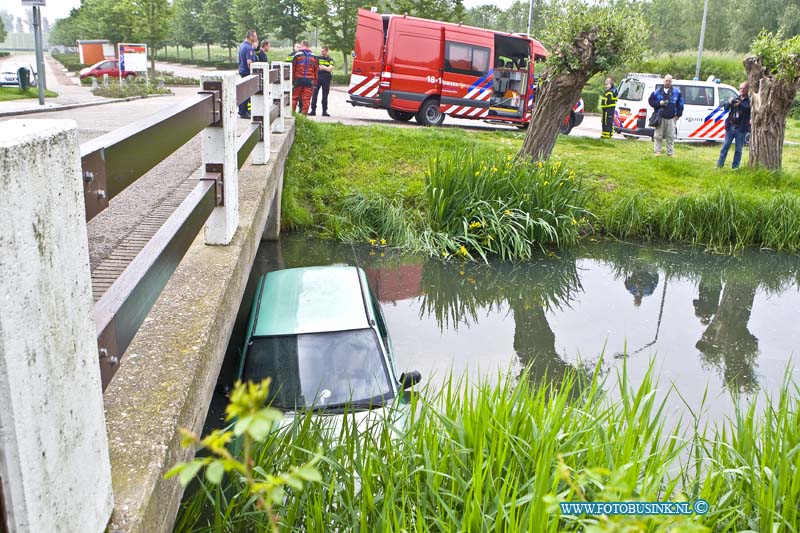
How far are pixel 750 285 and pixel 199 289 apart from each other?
890 cm

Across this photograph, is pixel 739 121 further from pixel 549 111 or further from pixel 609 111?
pixel 549 111

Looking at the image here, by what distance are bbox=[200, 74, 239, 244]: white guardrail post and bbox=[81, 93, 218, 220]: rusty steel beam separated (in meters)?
0.33

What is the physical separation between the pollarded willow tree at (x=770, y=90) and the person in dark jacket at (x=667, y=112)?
1.64m

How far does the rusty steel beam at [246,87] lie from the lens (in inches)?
216

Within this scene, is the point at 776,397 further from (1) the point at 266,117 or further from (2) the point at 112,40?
(2) the point at 112,40

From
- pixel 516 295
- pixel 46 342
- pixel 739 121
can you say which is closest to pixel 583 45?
pixel 516 295

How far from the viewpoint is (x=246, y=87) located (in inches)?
233

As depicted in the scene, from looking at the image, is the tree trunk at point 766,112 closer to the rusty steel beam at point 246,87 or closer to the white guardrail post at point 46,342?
the rusty steel beam at point 246,87

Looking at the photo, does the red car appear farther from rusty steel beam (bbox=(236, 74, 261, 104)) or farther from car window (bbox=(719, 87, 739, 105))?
rusty steel beam (bbox=(236, 74, 261, 104))

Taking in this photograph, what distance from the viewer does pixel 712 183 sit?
1348 cm

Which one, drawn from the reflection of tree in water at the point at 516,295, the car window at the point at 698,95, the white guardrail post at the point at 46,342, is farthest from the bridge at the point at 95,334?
the car window at the point at 698,95

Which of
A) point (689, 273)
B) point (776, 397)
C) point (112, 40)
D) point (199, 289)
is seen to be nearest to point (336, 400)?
point (199, 289)

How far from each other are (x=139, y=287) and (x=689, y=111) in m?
20.2

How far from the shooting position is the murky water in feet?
24.7
